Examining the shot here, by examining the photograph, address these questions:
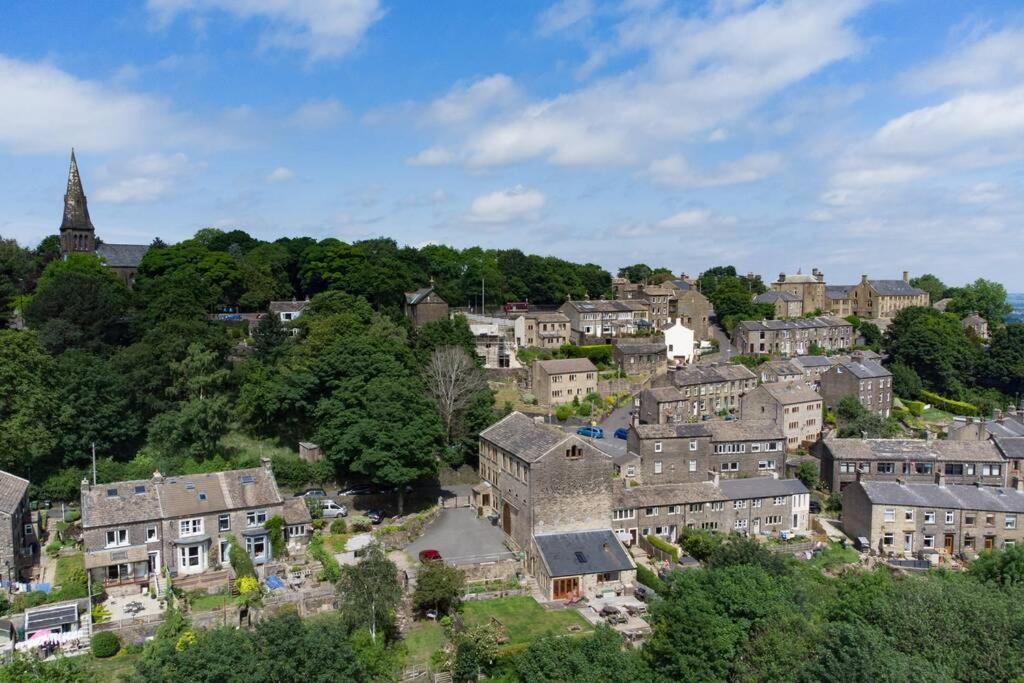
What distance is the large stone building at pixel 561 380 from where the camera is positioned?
200 feet

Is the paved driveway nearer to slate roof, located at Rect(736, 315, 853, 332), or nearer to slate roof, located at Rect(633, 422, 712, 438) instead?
slate roof, located at Rect(633, 422, 712, 438)

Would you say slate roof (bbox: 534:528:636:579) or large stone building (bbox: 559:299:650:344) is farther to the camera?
large stone building (bbox: 559:299:650:344)

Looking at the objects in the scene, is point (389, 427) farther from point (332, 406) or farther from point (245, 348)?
point (245, 348)

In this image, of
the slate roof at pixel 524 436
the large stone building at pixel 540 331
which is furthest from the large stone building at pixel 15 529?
the large stone building at pixel 540 331

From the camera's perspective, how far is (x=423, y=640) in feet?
96.1

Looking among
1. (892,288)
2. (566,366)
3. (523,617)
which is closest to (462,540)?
(523,617)

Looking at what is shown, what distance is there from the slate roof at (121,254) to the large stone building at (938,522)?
67717 millimetres

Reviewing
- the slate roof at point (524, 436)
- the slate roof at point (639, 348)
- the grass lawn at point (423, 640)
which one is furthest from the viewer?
the slate roof at point (639, 348)

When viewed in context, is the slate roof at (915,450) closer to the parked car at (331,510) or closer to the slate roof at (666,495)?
the slate roof at (666,495)

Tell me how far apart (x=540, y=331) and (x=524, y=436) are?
31.6 metres

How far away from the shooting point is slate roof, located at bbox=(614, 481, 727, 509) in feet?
132

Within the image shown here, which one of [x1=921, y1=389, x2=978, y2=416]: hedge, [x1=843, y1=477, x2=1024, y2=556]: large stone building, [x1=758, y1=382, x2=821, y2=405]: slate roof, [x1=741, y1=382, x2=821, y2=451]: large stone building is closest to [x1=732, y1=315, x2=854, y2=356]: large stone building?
[x1=921, y1=389, x2=978, y2=416]: hedge

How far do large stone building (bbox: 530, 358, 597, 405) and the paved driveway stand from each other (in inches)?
799

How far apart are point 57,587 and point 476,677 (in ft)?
56.8
